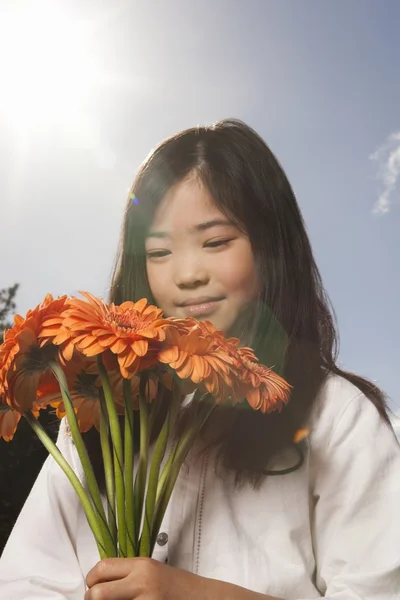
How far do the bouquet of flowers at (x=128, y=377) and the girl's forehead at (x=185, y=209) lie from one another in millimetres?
304

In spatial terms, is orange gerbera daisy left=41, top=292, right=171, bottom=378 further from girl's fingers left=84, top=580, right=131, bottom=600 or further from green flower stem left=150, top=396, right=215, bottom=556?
girl's fingers left=84, top=580, right=131, bottom=600

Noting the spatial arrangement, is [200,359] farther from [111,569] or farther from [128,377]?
[111,569]

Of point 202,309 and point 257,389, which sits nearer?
point 257,389

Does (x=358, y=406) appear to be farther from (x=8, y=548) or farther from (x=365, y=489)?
(x=8, y=548)

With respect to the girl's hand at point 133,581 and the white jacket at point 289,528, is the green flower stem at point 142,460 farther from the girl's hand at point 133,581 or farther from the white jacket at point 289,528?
the white jacket at point 289,528

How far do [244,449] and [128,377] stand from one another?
29cm

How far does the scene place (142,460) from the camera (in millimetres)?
721

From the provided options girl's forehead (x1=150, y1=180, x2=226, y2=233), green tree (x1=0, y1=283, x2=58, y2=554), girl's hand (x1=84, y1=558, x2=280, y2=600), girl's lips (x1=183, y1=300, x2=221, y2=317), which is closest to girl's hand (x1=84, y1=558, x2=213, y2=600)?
girl's hand (x1=84, y1=558, x2=280, y2=600)

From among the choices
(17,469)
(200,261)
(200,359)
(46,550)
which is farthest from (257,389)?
(17,469)

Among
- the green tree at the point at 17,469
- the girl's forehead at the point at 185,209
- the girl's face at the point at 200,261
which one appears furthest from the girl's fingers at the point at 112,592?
the green tree at the point at 17,469

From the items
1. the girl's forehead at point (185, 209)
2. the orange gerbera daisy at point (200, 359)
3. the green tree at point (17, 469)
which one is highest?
the girl's forehead at point (185, 209)

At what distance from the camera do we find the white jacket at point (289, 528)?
0.81 metres

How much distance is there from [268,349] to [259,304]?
77 millimetres

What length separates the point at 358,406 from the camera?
3.05ft
